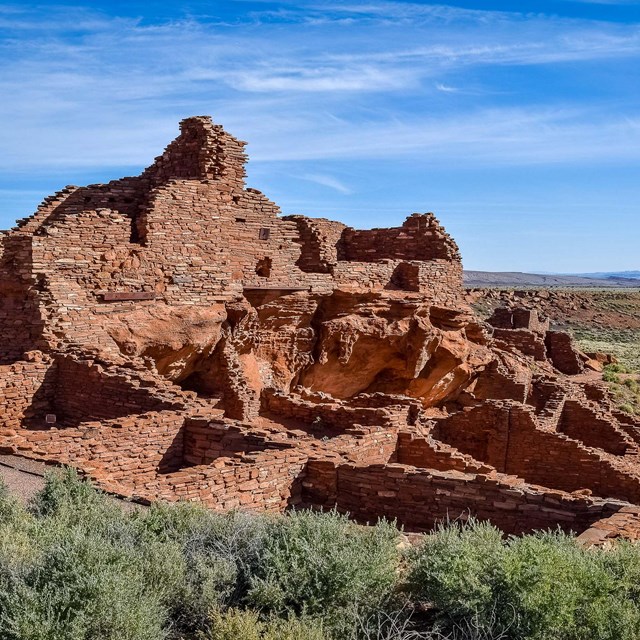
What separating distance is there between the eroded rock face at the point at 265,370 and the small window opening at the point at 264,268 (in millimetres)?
64

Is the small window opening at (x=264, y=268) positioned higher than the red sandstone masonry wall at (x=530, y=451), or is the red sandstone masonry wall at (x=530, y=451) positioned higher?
the small window opening at (x=264, y=268)

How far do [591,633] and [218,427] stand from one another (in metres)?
6.70

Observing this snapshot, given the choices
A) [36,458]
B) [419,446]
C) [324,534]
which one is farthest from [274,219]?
[324,534]

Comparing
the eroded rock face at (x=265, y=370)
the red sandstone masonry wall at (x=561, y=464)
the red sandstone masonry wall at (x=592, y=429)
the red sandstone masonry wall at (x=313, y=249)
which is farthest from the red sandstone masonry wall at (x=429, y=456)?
the red sandstone masonry wall at (x=592, y=429)

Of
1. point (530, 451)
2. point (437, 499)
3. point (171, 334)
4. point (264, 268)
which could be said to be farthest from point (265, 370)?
point (437, 499)

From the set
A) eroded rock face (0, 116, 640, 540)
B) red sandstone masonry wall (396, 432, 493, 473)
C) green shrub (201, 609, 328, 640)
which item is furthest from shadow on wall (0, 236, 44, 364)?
green shrub (201, 609, 328, 640)

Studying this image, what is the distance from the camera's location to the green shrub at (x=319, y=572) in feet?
16.5

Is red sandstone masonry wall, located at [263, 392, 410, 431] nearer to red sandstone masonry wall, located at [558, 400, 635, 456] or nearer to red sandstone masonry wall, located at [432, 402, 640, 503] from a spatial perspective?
red sandstone masonry wall, located at [432, 402, 640, 503]

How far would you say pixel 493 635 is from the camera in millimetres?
4688

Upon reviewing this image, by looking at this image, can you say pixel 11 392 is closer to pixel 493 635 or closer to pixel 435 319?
pixel 493 635

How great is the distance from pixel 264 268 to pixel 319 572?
1135cm

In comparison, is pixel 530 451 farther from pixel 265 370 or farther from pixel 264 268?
pixel 264 268

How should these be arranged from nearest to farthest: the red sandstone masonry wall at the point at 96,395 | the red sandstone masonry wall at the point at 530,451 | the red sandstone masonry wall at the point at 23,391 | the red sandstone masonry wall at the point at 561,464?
the red sandstone masonry wall at the point at 96,395, the red sandstone masonry wall at the point at 23,391, the red sandstone masonry wall at the point at 561,464, the red sandstone masonry wall at the point at 530,451

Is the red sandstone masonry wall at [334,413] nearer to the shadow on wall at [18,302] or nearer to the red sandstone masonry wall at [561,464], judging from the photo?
the red sandstone masonry wall at [561,464]
